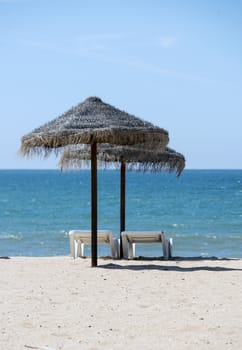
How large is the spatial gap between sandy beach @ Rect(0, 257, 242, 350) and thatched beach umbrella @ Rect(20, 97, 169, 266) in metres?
1.07

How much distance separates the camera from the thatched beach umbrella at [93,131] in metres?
8.80

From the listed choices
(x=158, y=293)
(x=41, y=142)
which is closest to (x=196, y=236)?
(x=41, y=142)

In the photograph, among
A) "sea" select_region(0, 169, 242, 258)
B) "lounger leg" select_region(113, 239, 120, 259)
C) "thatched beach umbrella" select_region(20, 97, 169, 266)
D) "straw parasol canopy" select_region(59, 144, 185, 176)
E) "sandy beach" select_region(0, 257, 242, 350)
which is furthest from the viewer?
"sea" select_region(0, 169, 242, 258)

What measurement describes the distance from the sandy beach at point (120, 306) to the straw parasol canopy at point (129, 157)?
2.27m

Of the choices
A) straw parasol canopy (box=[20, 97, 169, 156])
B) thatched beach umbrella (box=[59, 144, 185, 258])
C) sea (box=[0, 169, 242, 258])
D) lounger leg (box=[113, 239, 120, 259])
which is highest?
straw parasol canopy (box=[20, 97, 169, 156])

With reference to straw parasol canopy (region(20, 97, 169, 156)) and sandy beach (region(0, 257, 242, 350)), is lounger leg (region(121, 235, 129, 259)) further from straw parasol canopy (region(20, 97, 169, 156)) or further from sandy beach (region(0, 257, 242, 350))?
straw parasol canopy (region(20, 97, 169, 156))

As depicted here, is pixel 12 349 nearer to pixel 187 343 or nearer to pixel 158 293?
pixel 187 343

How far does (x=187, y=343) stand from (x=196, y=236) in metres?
15.5

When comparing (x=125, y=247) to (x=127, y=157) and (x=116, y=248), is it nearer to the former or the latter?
(x=116, y=248)

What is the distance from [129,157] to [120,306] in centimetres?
528

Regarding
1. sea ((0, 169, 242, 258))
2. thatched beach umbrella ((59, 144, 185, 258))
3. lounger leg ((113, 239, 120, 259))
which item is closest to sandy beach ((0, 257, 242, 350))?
lounger leg ((113, 239, 120, 259))

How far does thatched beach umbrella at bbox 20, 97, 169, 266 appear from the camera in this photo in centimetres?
880

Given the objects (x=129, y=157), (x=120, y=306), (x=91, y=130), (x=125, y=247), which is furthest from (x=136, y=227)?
(x=120, y=306)

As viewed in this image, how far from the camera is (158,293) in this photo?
7.10 meters
